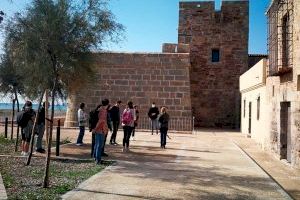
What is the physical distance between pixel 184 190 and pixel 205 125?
71.7ft

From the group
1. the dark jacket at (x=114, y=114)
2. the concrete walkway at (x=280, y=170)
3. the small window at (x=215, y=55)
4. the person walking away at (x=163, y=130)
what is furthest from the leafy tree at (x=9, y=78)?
the small window at (x=215, y=55)

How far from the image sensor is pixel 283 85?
1184 centimetres

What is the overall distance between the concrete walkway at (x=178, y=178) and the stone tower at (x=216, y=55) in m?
16.3

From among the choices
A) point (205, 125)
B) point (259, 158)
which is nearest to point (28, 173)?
point (259, 158)

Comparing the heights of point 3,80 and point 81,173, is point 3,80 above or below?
above

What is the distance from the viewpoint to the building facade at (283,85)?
10500 mm

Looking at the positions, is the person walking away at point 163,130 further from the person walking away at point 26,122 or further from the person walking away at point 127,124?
the person walking away at point 26,122

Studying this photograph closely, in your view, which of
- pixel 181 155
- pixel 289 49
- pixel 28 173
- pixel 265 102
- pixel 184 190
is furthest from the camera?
pixel 265 102

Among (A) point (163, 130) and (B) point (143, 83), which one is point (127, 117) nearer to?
(A) point (163, 130)

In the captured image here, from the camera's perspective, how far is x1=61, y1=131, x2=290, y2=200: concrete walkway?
7113 mm

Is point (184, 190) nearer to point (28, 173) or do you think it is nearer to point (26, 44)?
point (28, 173)

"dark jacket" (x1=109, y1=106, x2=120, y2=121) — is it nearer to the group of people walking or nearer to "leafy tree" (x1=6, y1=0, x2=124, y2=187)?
the group of people walking

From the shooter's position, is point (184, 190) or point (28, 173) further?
point (28, 173)

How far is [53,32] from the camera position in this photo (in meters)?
9.57
